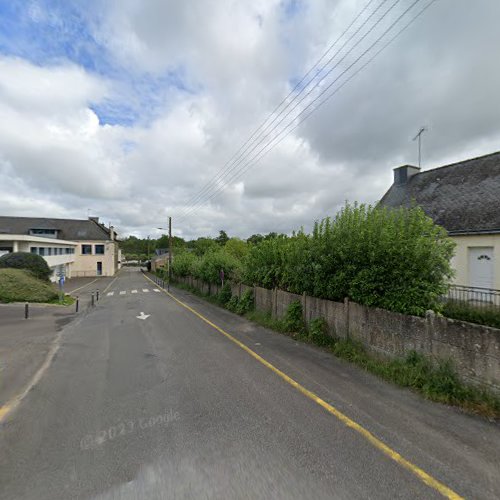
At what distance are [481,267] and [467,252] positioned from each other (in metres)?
0.84

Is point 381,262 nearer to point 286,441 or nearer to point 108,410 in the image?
point 286,441

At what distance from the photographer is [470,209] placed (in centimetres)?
1434

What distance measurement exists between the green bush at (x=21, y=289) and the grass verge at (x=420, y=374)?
56.4 ft

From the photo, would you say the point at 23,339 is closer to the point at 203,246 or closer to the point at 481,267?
the point at 481,267

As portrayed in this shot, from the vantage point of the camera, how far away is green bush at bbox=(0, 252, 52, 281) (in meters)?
21.6

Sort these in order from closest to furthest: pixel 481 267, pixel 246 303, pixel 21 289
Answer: pixel 481 267 → pixel 246 303 → pixel 21 289

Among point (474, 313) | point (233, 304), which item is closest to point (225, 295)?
point (233, 304)

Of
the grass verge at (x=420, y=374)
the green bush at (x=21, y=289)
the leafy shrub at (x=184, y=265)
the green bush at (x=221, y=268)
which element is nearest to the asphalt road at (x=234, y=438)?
the grass verge at (x=420, y=374)

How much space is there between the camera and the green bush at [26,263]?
70.8 feet

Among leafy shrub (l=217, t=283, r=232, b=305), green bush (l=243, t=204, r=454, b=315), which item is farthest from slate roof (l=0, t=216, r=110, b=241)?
green bush (l=243, t=204, r=454, b=315)

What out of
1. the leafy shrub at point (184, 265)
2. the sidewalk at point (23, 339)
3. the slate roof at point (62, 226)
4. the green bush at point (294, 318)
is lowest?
the sidewalk at point (23, 339)

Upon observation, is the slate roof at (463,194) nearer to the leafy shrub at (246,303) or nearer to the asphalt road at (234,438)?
the leafy shrub at (246,303)

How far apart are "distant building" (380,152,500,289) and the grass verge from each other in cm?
800

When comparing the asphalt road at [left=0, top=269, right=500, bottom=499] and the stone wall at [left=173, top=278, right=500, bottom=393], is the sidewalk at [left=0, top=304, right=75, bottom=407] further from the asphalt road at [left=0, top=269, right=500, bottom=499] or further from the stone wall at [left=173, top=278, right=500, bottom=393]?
the stone wall at [left=173, top=278, right=500, bottom=393]
